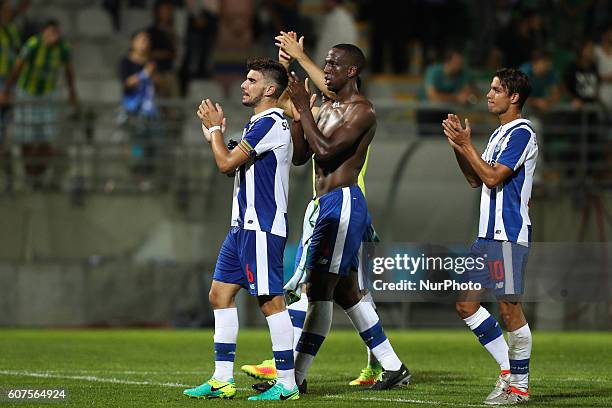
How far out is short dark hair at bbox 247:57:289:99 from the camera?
9.38 meters

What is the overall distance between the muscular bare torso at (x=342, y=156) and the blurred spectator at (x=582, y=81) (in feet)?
35.3

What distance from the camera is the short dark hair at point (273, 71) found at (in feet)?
30.8

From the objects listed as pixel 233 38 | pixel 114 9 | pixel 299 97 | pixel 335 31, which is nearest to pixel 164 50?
pixel 233 38

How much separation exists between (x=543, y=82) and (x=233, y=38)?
543cm

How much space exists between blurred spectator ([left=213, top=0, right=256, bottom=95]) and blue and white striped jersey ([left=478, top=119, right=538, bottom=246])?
45.2ft

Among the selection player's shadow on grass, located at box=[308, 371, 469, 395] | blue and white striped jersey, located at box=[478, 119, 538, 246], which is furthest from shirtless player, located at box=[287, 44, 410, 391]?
blue and white striped jersey, located at box=[478, 119, 538, 246]

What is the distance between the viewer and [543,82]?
66.4 ft

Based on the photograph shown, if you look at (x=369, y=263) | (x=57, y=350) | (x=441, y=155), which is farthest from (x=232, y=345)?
(x=441, y=155)

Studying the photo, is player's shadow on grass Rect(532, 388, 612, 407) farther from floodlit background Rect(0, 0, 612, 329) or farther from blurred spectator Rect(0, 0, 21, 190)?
blurred spectator Rect(0, 0, 21, 190)

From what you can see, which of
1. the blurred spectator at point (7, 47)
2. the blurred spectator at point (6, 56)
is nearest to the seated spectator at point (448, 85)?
the blurred spectator at point (6, 56)

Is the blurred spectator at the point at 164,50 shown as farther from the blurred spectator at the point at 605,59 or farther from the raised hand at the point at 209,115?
the raised hand at the point at 209,115

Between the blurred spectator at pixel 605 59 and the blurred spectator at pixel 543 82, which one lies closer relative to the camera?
the blurred spectator at pixel 543 82

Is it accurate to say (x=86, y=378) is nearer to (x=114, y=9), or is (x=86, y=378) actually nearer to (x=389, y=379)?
(x=389, y=379)

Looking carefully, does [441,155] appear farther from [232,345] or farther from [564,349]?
[232,345]
